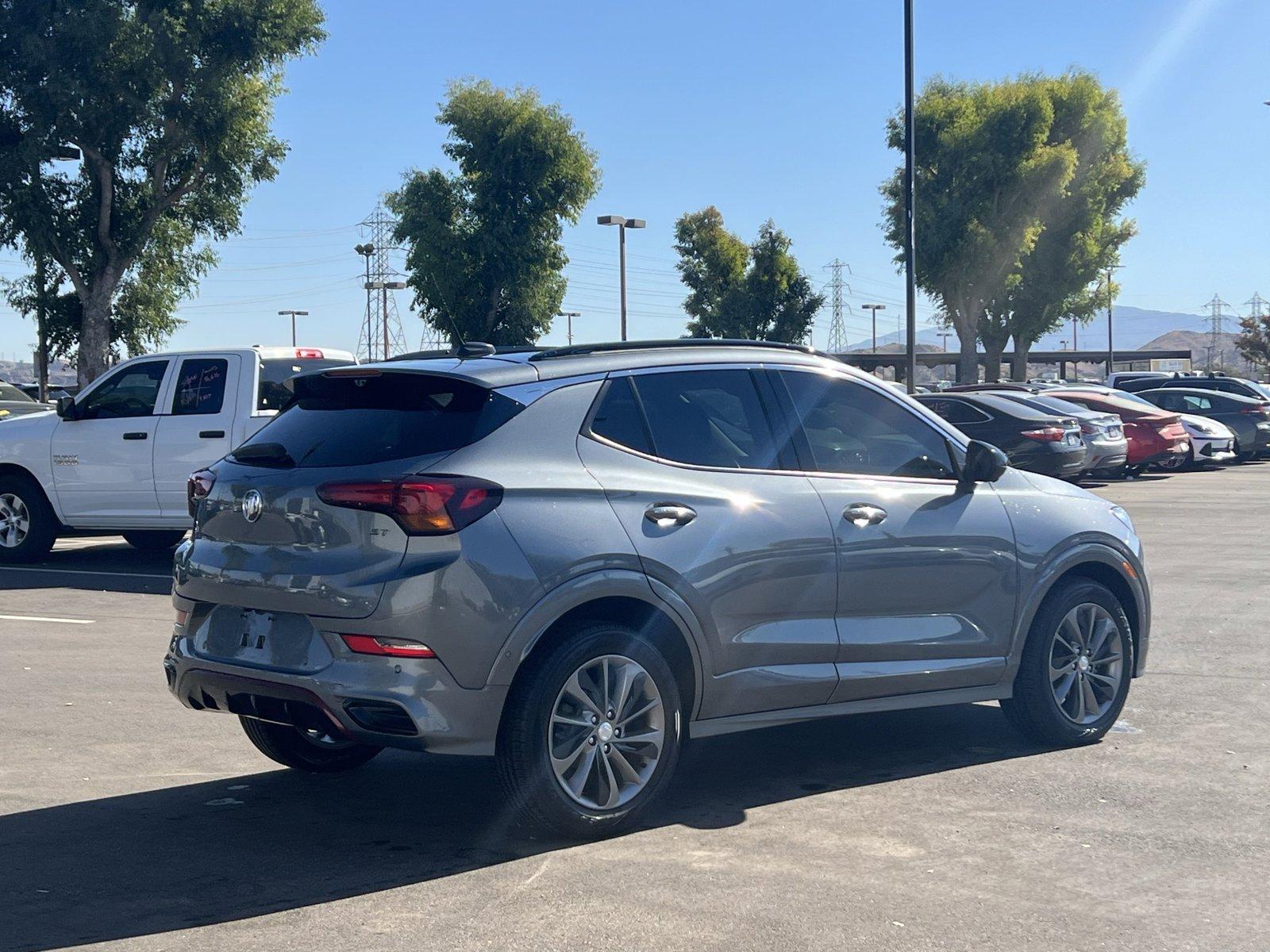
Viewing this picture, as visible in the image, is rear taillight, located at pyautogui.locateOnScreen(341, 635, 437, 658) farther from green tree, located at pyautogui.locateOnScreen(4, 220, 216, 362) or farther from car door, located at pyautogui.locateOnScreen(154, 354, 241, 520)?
green tree, located at pyautogui.locateOnScreen(4, 220, 216, 362)

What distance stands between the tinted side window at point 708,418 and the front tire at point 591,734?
81cm

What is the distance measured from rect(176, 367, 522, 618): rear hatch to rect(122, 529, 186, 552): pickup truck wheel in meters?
9.60

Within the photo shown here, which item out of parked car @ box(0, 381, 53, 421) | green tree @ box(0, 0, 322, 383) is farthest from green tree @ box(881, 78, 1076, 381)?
parked car @ box(0, 381, 53, 421)

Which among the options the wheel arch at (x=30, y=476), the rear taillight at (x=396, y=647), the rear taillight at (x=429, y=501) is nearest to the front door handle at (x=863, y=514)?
the rear taillight at (x=429, y=501)

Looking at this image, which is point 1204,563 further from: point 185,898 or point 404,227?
point 404,227

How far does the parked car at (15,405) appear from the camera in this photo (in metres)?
27.4

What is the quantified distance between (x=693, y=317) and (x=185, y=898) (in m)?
56.9

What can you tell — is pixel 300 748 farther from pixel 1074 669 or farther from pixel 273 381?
pixel 273 381

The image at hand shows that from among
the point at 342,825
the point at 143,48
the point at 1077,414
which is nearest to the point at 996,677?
the point at 342,825

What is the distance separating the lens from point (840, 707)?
19.9 ft

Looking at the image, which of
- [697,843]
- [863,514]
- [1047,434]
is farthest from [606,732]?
[1047,434]

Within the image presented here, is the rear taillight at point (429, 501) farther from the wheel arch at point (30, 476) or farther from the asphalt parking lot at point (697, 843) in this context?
the wheel arch at point (30, 476)

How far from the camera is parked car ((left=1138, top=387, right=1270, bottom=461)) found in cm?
3275

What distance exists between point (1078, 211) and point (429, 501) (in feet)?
189
